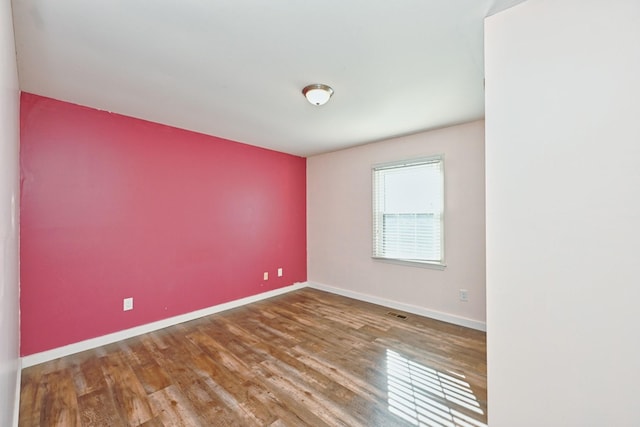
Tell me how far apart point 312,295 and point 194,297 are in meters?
1.78

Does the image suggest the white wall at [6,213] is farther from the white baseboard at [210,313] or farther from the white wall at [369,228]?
the white wall at [369,228]

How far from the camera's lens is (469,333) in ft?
9.47

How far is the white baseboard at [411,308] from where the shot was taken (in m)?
3.03

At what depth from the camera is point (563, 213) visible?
3.96 ft

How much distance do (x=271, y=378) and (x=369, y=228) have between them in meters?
2.47

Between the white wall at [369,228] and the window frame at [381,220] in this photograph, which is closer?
the white wall at [369,228]

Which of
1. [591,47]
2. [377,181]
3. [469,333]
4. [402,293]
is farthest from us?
[377,181]

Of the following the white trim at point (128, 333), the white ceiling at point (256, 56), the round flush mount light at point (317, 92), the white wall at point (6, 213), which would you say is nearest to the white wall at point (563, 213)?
the white ceiling at point (256, 56)

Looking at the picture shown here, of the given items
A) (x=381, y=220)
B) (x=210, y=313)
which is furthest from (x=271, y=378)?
(x=381, y=220)

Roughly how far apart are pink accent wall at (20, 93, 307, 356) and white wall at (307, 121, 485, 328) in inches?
37.8

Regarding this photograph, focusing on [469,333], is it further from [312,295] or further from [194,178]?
[194,178]

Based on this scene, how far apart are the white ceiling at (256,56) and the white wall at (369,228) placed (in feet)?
1.78

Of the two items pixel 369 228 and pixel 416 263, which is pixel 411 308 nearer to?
pixel 416 263

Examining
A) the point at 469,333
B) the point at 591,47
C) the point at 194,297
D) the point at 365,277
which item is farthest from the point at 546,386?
the point at 194,297
